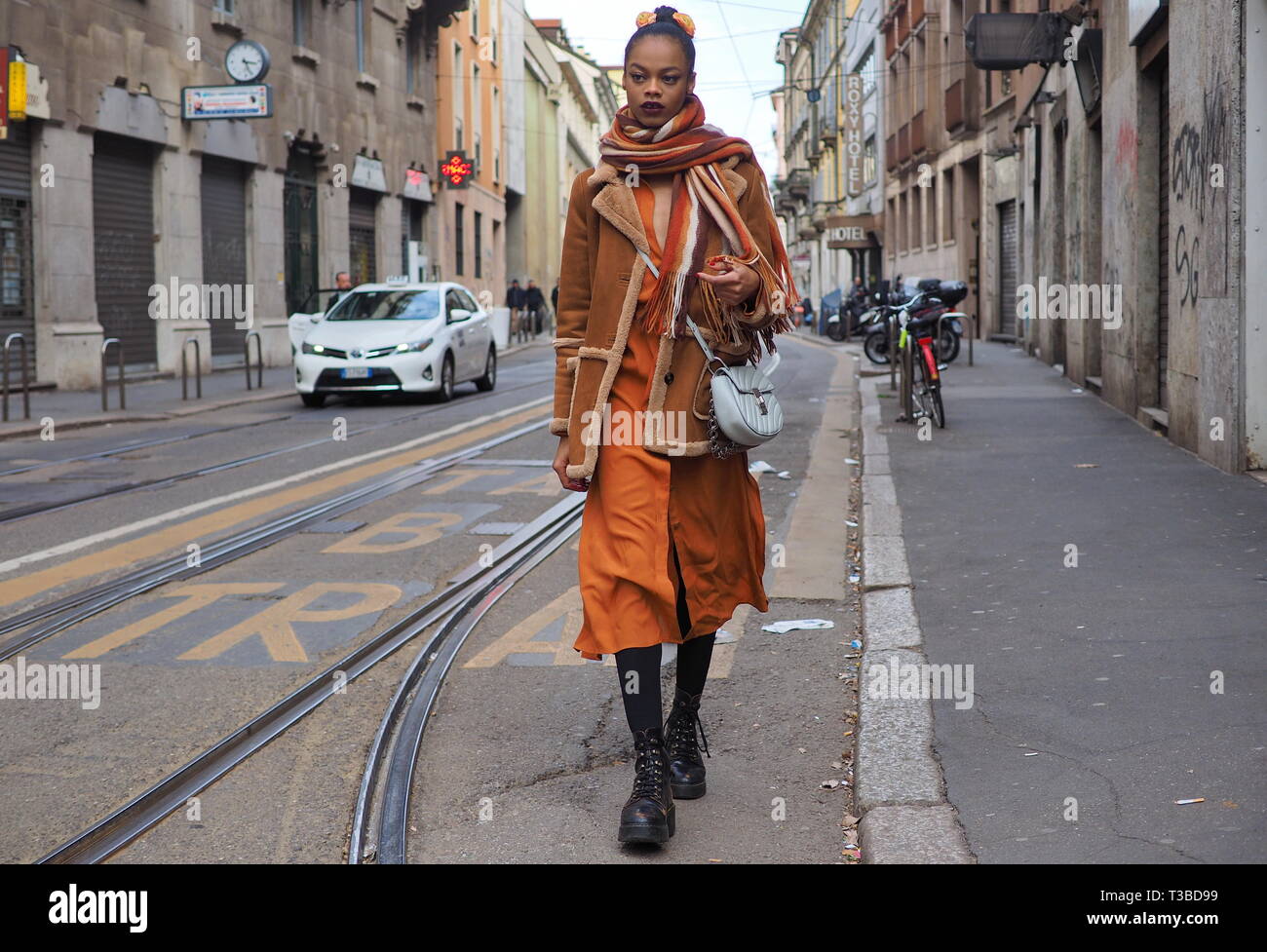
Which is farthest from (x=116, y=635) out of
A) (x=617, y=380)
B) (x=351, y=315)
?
→ (x=351, y=315)

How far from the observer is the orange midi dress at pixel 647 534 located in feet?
12.2

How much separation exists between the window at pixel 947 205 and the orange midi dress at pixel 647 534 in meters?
33.0

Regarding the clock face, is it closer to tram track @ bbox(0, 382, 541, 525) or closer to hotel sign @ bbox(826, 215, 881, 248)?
tram track @ bbox(0, 382, 541, 525)

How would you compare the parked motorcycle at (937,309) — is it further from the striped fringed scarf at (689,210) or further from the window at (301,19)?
the window at (301,19)

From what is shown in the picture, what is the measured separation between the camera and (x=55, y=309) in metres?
19.8

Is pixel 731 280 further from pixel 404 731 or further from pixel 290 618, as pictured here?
pixel 290 618

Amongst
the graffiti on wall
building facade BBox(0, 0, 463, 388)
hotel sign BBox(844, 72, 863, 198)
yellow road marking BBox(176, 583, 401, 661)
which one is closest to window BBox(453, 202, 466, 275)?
building facade BBox(0, 0, 463, 388)

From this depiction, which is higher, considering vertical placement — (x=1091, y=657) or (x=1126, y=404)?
(x=1126, y=404)

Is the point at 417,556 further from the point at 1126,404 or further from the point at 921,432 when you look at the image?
the point at 1126,404

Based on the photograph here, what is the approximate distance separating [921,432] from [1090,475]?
3097 mm

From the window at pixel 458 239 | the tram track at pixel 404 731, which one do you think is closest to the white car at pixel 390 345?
the tram track at pixel 404 731

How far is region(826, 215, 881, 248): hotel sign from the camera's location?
4919 cm

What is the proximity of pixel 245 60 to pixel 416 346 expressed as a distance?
9124mm

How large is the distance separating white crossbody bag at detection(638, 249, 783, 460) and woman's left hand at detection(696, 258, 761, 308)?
15 cm
